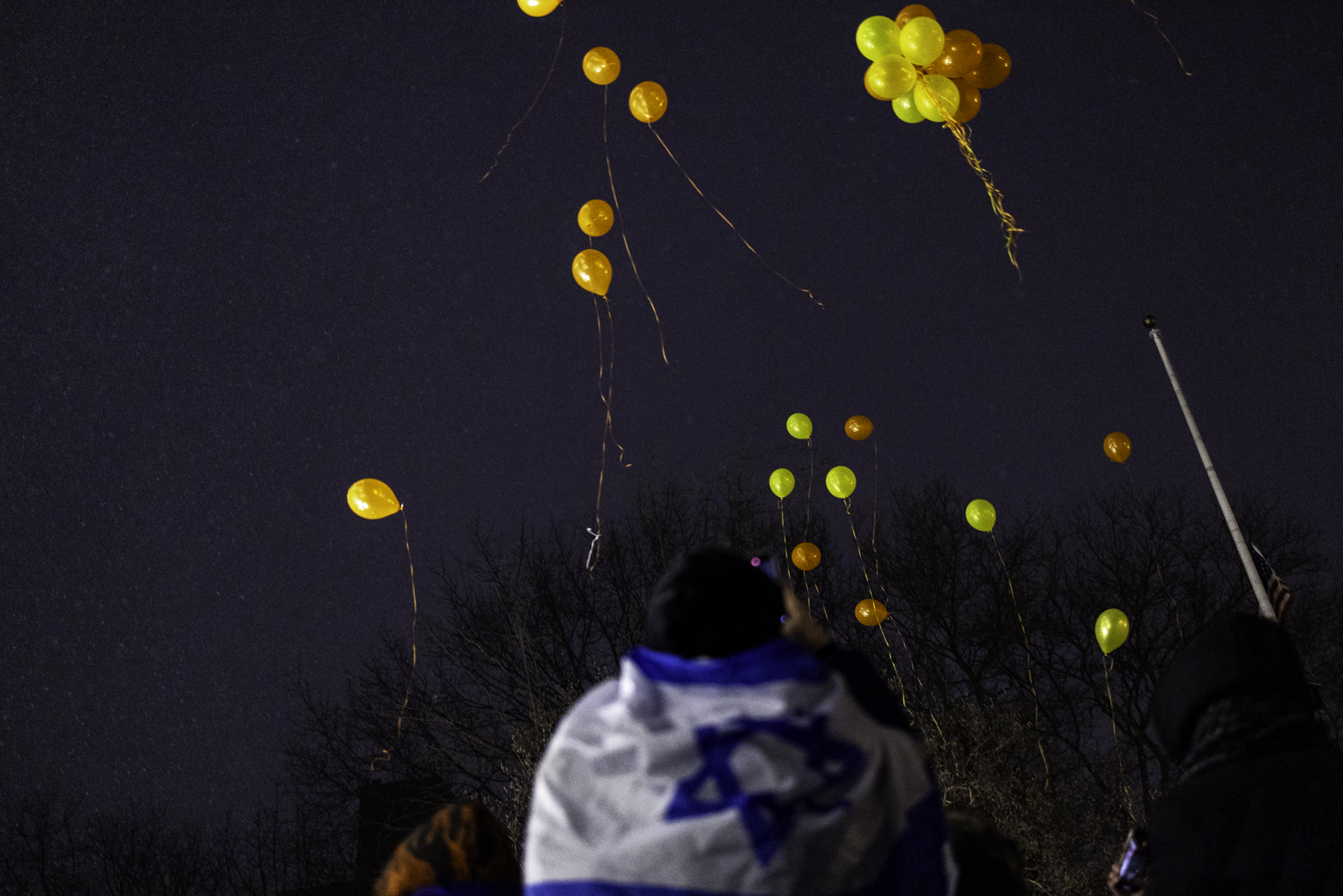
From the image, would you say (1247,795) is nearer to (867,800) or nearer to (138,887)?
(867,800)

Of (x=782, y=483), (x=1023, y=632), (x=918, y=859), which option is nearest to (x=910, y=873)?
(x=918, y=859)

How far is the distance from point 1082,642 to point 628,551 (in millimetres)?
9995

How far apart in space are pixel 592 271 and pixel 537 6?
2.39 m

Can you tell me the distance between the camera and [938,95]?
6973 mm

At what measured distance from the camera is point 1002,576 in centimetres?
2053

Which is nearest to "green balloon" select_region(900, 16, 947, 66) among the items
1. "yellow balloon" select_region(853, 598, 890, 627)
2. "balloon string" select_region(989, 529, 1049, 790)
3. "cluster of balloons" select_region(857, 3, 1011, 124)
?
"cluster of balloons" select_region(857, 3, 1011, 124)

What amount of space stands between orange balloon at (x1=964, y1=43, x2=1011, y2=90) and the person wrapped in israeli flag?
6615 mm

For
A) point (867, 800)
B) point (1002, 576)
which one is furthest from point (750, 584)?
point (1002, 576)

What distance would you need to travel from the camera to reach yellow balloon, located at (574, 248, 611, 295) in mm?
8734

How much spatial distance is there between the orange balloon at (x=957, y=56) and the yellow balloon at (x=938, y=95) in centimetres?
7

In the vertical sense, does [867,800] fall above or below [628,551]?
above

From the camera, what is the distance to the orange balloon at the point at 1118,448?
1139 centimetres

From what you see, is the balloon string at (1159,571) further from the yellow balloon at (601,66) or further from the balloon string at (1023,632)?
the yellow balloon at (601,66)

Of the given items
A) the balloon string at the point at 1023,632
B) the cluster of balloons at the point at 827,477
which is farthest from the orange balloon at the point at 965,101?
the balloon string at the point at 1023,632
